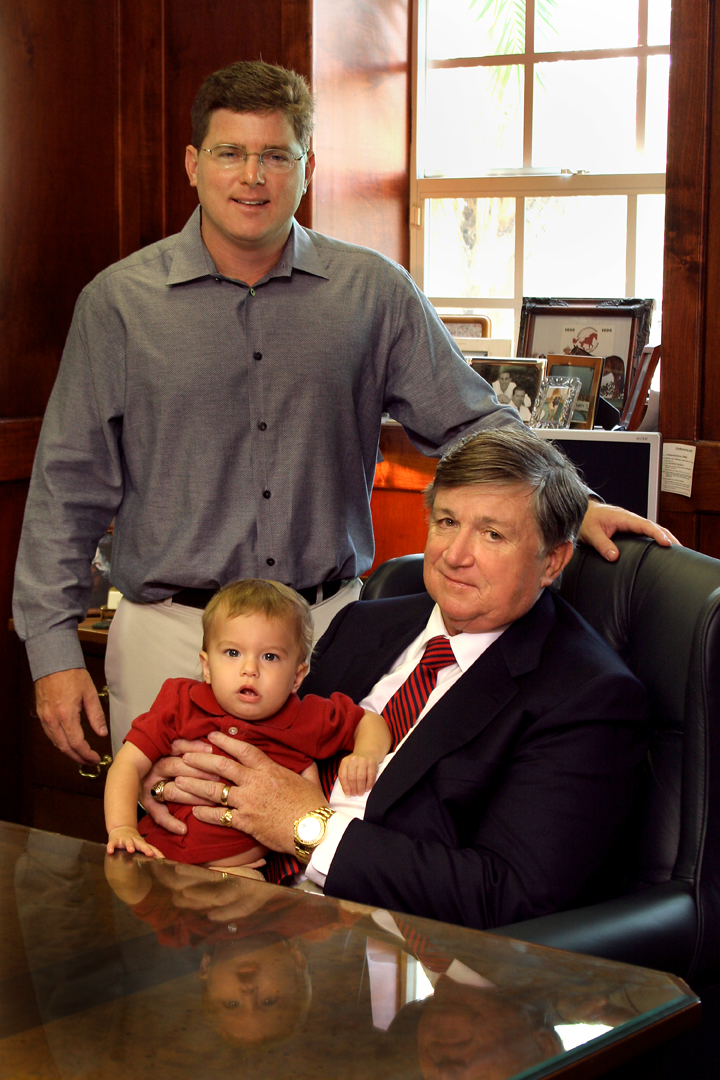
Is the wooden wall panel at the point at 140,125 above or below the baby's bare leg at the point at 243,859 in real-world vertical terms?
above

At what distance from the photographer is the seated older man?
1.42 meters

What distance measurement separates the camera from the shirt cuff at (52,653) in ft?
6.63

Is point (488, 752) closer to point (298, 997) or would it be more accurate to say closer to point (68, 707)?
point (298, 997)

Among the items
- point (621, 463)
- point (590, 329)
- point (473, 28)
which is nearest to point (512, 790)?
point (621, 463)

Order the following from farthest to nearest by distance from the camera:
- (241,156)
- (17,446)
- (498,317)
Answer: (498,317) < (17,446) < (241,156)

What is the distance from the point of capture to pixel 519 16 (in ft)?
11.3

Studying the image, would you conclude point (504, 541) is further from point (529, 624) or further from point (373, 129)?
point (373, 129)

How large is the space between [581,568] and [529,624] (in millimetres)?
263

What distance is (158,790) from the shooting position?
1700 millimetres

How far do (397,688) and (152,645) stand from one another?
577mm

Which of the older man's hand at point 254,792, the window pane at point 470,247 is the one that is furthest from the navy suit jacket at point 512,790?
the window pane at point 470,247

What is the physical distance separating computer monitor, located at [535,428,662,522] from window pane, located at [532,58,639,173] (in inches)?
47.4

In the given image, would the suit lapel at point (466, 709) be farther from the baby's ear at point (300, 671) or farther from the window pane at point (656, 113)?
the window pane at point (656, 113)

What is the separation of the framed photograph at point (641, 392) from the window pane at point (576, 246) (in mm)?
671
